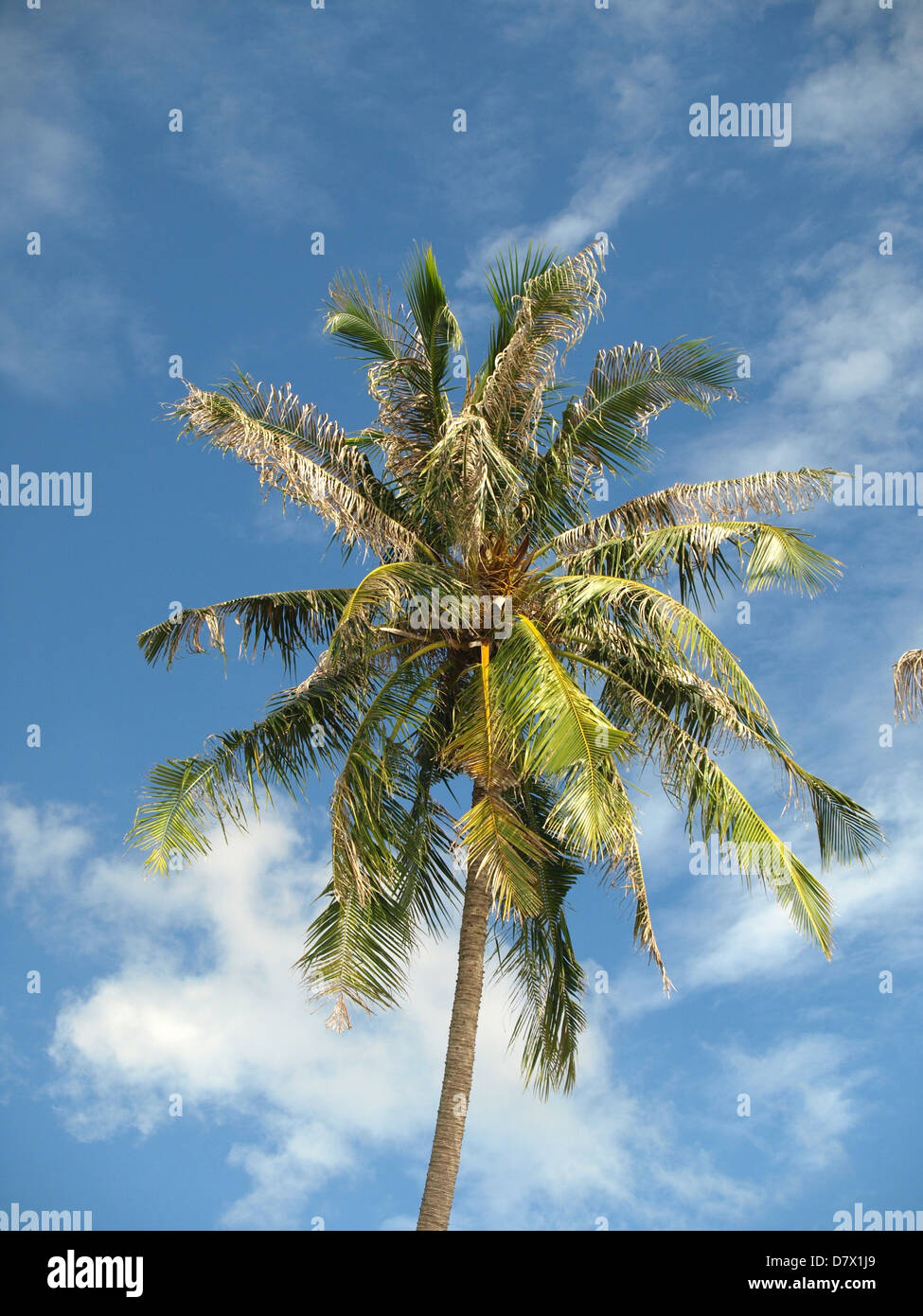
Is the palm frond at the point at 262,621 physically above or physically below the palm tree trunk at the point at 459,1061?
above

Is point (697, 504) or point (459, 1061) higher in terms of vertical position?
point (697, 504)

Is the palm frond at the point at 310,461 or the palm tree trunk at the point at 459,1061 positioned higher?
the palm frond at the point at 310,461

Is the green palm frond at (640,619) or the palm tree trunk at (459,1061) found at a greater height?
the green palm frond at (640,619)

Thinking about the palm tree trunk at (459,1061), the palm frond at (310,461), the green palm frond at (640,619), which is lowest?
the palm tree trunk at (459,1061)

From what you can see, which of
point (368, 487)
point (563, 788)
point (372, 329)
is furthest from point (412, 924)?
point (372, 329)

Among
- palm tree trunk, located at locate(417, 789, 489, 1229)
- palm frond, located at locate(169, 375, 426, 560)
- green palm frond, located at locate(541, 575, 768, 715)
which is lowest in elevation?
palm tree trunk, located at locate(417, 789, 489, 1229)

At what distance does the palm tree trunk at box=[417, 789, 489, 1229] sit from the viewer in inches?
460

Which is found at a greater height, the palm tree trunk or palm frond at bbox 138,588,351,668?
palm frond at bbox 138,588,351,668

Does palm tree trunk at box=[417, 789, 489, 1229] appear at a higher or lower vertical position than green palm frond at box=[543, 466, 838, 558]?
lower

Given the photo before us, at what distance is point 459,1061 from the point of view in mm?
12242

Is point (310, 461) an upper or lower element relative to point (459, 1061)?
upper

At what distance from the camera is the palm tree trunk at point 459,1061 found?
11.7 meters

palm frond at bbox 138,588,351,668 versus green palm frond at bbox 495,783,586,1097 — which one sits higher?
palm frond at bbox 138,588,351,668
